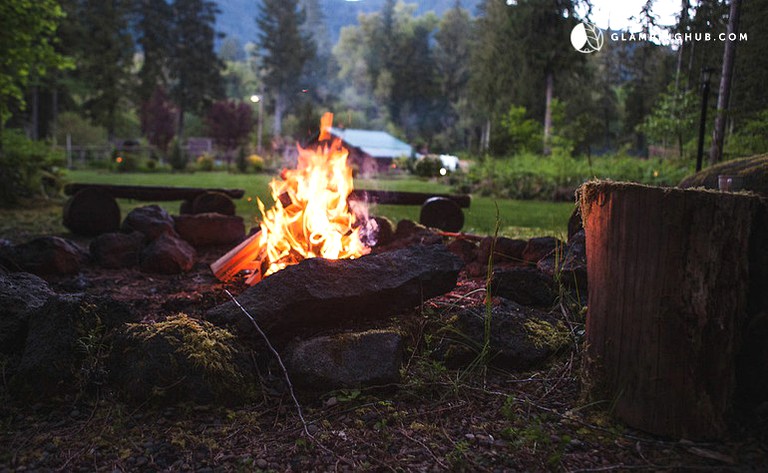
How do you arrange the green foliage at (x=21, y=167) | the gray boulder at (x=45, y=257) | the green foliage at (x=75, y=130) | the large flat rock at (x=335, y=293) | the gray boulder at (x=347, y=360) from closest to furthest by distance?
the gray boulder at (x=347, y=360) < the large flat rock at (x=335, y=293) < the gray boulder at (x=45, y=257) < the green foliage at (x=21, y=167) < the green foliage at (x=75, y=130)

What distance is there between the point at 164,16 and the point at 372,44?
31158mm

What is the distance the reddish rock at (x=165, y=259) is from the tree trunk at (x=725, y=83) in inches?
263

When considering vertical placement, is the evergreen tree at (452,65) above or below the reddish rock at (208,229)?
above

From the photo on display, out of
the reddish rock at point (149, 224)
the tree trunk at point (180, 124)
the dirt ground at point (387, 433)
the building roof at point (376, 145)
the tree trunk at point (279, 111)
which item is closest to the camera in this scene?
the dirt ground at point (387, 433)

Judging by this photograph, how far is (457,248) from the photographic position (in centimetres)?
539

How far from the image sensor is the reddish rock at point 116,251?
5.89m

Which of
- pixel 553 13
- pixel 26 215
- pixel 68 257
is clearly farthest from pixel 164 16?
pixel 68 257

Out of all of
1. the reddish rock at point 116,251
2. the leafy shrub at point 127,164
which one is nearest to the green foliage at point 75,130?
the leafy shrub at point 127,164

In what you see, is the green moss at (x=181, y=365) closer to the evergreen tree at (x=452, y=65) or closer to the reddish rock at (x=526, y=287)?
the reddish rock at (x=526, y=287)

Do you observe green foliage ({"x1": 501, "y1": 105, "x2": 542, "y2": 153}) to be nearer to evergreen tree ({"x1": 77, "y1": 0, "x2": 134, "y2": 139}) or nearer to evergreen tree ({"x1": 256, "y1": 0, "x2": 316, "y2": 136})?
evergreen tree ({"x1": 77, "y1": 0, "x2": 134, "y2": 139})

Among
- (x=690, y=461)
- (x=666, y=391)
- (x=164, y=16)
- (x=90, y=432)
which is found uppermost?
(x=164, y=16)

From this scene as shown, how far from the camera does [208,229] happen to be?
720 cm

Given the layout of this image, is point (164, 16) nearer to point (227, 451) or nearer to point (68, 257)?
point (68, 257)

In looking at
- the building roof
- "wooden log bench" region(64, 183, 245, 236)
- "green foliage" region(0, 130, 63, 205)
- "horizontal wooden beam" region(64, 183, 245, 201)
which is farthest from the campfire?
the building roof
